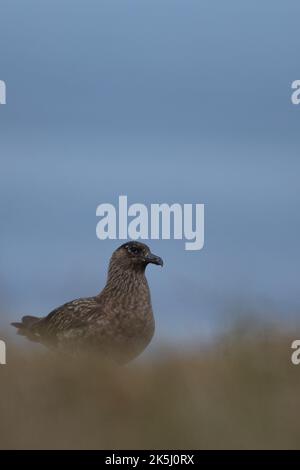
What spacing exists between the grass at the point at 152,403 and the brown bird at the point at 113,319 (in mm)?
1465

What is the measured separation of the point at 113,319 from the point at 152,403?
8.70 ft

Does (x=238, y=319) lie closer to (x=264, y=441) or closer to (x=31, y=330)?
(x=264, y=441)

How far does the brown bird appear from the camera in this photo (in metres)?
8.91

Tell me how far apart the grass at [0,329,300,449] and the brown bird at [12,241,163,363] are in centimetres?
147

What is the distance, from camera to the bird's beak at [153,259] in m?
9.66

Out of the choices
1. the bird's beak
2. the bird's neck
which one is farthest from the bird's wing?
the bird's beak

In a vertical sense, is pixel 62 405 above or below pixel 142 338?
below

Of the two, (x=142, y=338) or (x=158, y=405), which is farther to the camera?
(x=142, y=338)

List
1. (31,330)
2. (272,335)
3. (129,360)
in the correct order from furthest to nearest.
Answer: (31,330)
(129,360)
(272,335)

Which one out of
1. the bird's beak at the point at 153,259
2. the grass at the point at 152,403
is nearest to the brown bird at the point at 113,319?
the bird's beak at the point at 153,259
